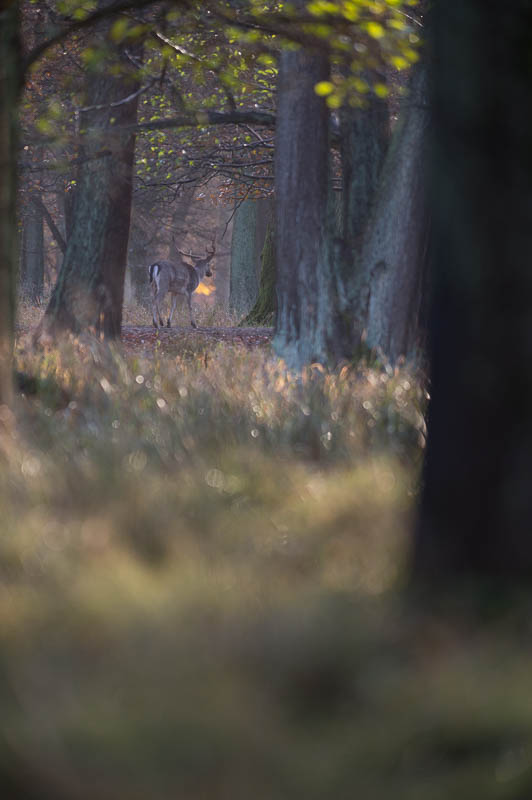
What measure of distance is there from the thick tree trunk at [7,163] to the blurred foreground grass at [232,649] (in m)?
0.82

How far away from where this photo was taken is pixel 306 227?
9.89 meters

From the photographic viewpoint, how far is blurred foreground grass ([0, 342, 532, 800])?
2.15 meters

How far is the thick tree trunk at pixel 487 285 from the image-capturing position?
294 cm

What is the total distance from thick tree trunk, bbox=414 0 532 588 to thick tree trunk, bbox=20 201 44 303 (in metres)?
27.0

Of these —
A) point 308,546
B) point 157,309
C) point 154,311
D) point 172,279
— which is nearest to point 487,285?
point 308,546

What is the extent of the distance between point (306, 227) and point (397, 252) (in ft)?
3.71

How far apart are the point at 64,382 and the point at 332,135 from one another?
5.78 m

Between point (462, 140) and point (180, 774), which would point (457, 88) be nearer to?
point (462, 140)

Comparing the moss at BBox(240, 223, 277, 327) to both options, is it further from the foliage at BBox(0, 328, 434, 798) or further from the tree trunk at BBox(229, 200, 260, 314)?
the foliage at BBox(0, 328, 434, 798)

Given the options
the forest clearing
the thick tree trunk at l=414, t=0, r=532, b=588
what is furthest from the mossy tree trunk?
the thick tree trunk at l=414, t=0, r=532, b=588

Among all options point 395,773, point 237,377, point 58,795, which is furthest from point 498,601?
point 237,377

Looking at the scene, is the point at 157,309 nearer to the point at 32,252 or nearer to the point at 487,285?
the point at 32,252

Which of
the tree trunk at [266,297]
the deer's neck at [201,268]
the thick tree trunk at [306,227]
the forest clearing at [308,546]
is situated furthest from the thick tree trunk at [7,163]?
the deer's neck at [201,268]

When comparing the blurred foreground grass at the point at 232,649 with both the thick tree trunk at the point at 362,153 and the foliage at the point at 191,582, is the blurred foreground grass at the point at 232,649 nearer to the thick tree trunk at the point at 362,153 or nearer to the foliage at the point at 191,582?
the foliage at the point at 191,582
